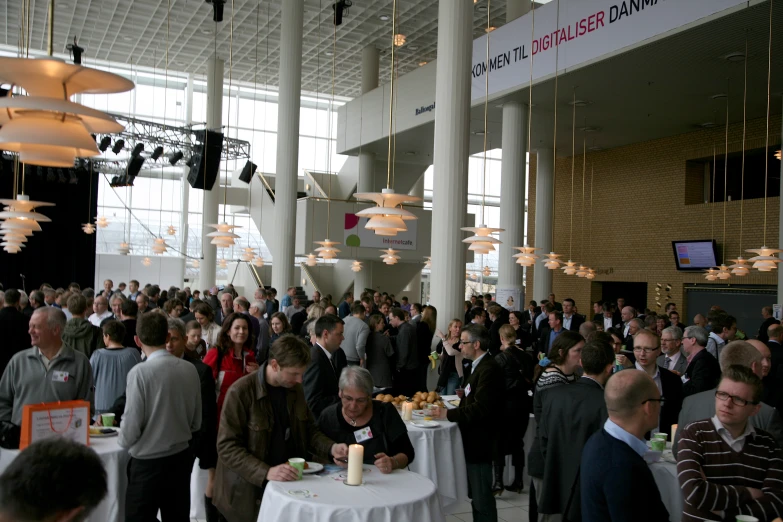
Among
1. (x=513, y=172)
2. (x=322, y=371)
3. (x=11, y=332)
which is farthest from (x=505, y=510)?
(x=513, y=172)

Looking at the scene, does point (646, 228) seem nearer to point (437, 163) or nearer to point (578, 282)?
point (578, 282)

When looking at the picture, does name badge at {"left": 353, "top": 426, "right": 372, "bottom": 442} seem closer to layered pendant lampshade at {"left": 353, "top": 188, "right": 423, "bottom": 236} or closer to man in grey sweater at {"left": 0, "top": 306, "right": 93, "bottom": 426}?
man in grey sweater at {"left": 0, "top": 306, "right": 93, "bottom": 426}

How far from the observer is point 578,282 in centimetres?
1953

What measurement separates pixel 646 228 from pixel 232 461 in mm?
16236

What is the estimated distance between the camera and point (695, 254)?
15820mm

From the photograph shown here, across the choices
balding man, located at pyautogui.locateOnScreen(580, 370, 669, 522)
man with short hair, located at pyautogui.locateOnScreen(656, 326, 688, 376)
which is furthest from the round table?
man with short hair, located at pyautogui.locateOnScreen(656, 326, 688, 376)

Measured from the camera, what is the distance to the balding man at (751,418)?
311cm

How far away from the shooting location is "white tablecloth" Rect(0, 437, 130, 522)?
354cm

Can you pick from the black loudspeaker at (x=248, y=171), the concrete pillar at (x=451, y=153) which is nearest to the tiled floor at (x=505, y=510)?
the concrete pillar at (x=451, y=153)

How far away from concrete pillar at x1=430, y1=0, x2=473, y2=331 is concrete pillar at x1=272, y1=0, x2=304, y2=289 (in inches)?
198

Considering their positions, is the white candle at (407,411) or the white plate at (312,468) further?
the white candle at (407,411)

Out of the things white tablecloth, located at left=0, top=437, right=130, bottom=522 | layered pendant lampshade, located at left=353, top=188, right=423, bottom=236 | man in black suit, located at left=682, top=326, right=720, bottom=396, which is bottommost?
white tablecloth, located at left=0, top=437, right=130, bottom=522

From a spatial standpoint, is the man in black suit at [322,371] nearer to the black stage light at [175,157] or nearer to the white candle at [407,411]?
the white candle at [407,411]

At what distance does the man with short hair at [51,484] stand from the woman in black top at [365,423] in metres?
2.00
